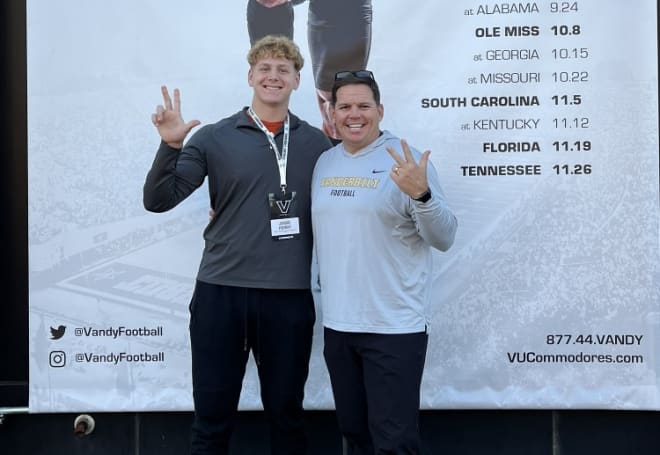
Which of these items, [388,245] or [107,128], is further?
[107,128]

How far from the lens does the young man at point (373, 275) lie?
2.13 metres

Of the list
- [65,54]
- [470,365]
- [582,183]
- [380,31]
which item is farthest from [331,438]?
[65,54]

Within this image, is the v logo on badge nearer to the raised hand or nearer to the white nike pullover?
the white nike pullover

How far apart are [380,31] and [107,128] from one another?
122cm

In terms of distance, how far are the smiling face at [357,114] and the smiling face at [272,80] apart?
260 millimetres

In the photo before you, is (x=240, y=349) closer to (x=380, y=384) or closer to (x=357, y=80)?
(x=380, y=384)

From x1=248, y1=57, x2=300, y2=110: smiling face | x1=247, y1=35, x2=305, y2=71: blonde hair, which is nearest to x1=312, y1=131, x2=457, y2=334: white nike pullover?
x1=248, y1=57, x2=300, y2=110: smiling face

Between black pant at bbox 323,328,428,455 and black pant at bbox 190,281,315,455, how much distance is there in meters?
0.19

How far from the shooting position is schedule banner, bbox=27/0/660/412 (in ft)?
9.38

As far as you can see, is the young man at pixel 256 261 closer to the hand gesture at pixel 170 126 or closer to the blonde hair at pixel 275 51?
the blonde hair at pixel 275 51

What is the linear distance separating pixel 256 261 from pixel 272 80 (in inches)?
24.7

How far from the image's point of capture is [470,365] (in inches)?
115

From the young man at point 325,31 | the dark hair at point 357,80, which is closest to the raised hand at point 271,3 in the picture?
the young man at point 325,31

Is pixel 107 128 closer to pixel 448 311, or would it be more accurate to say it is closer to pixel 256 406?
pixel 256 406
